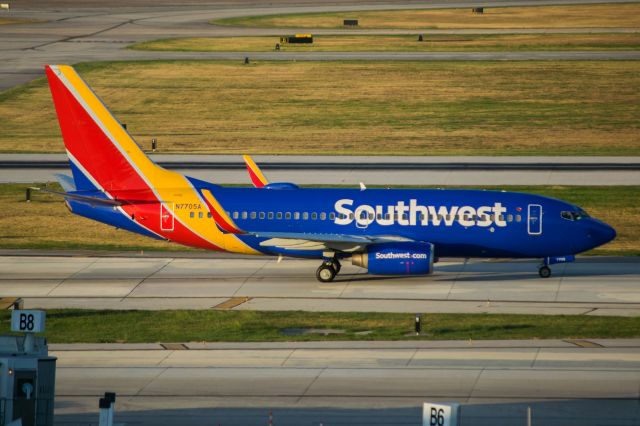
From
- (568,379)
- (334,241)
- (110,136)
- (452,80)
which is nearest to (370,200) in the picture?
(334,241)

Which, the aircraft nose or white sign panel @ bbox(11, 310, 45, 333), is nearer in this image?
white sign panel @ bbox(11, 310, 45, 333)

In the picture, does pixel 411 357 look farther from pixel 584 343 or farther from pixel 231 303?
pixel 231 303

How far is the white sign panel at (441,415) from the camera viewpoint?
27047 millimetres

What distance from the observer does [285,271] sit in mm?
57250

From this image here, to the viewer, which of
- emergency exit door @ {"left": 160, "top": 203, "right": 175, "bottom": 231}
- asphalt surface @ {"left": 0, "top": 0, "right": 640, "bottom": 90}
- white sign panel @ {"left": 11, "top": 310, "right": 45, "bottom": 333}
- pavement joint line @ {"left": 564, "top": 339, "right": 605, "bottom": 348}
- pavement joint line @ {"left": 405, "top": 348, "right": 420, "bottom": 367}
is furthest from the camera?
asphalt surface @ {"left": 0, "top": 0, "right": 640, "bottom": 90}

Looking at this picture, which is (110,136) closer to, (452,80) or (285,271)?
(285,271)

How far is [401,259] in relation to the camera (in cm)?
5306

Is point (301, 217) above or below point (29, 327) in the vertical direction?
above

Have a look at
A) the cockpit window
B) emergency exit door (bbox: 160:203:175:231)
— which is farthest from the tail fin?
the cockpit window

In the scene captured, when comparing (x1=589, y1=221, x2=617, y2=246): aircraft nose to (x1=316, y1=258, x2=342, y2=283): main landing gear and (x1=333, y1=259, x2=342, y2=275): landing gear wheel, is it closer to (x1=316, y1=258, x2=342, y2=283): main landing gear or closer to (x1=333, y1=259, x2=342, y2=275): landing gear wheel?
(x1=333, y1=259, x2=342, y2=275): landing gear wheel

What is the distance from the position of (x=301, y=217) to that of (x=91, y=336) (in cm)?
1259

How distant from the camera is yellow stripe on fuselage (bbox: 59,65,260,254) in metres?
55.3

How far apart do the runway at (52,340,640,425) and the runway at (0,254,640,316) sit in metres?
6.01

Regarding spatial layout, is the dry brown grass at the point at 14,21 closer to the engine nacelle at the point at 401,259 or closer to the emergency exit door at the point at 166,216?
the emergency exit door at the point at 166,216
